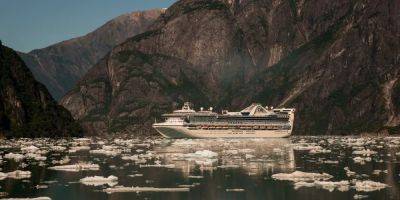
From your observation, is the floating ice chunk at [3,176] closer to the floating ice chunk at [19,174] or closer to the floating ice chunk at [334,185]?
the floating ice chunk at [19,174]

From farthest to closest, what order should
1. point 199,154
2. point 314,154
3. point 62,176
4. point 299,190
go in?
1. point 314,154
2. point 199,154
3. point 62,176
4. point 299,190

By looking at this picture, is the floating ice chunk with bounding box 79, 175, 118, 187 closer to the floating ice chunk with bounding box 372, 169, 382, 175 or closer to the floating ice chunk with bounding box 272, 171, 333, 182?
the floating ice chunk with bounding box 272, 171, 333, 182

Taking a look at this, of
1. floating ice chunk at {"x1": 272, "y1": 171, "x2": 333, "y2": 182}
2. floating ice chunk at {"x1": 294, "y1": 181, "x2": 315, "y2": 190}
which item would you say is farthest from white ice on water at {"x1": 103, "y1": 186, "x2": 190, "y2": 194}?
floating ice chunk at {"x1": 272, "y1": 171, "x2": 333, "y2": 182}

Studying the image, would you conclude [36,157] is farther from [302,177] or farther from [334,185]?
[334,185]

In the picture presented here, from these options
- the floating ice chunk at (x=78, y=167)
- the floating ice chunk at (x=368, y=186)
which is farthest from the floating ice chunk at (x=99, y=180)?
the floating ice chunk at (x=368, y=186)

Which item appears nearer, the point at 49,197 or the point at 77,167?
the point at 49,197

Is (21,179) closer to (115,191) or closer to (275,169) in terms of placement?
(115,191)

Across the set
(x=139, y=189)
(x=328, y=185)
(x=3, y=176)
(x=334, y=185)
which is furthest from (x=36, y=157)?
(x=334, y=185)

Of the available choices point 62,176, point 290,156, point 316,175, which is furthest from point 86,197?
point 290,156
